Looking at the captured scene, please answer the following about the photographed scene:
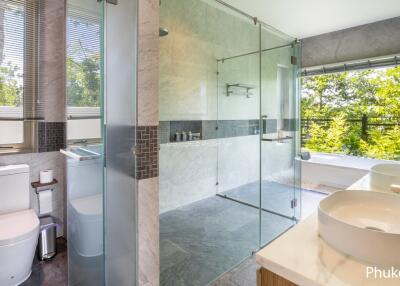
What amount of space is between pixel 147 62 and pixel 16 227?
152 cm

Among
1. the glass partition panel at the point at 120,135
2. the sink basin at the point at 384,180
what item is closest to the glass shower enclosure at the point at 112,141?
the glass partition panel at the point at 120,135

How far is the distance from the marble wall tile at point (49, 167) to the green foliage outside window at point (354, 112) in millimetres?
3536

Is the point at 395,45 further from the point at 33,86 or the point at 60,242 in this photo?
the point at 60,242

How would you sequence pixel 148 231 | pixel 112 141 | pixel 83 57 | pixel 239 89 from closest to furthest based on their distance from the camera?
1. pixel 112 141
2. pixel 148 231
3. pixel 83 57
4. pixel 239 89

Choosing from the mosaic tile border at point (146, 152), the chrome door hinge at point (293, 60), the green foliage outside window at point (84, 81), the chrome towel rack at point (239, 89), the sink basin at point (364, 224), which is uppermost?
the chrome door hinge at point (293, 60)

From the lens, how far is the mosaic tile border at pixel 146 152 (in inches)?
48.7

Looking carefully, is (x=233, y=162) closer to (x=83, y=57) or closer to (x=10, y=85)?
(x=83, y=57)

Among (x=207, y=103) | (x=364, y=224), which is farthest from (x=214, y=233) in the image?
(x=364, y=224)

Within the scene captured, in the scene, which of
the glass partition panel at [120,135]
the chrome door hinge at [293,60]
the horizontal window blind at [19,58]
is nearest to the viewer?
the glass partition panel at [120,135]

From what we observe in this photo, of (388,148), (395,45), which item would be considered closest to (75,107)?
(388,148)

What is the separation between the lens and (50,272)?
6.46 ft

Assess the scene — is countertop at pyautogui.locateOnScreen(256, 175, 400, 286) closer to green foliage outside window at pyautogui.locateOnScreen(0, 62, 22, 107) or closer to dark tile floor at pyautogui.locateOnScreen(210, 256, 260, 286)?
dark tile floor at pyautogui.locateOnScreen(210, 256, 260, 286)

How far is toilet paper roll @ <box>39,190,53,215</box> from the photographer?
85.2 inches

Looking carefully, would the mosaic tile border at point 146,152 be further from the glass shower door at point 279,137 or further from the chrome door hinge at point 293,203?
the chrome door hinge at point 293,203
